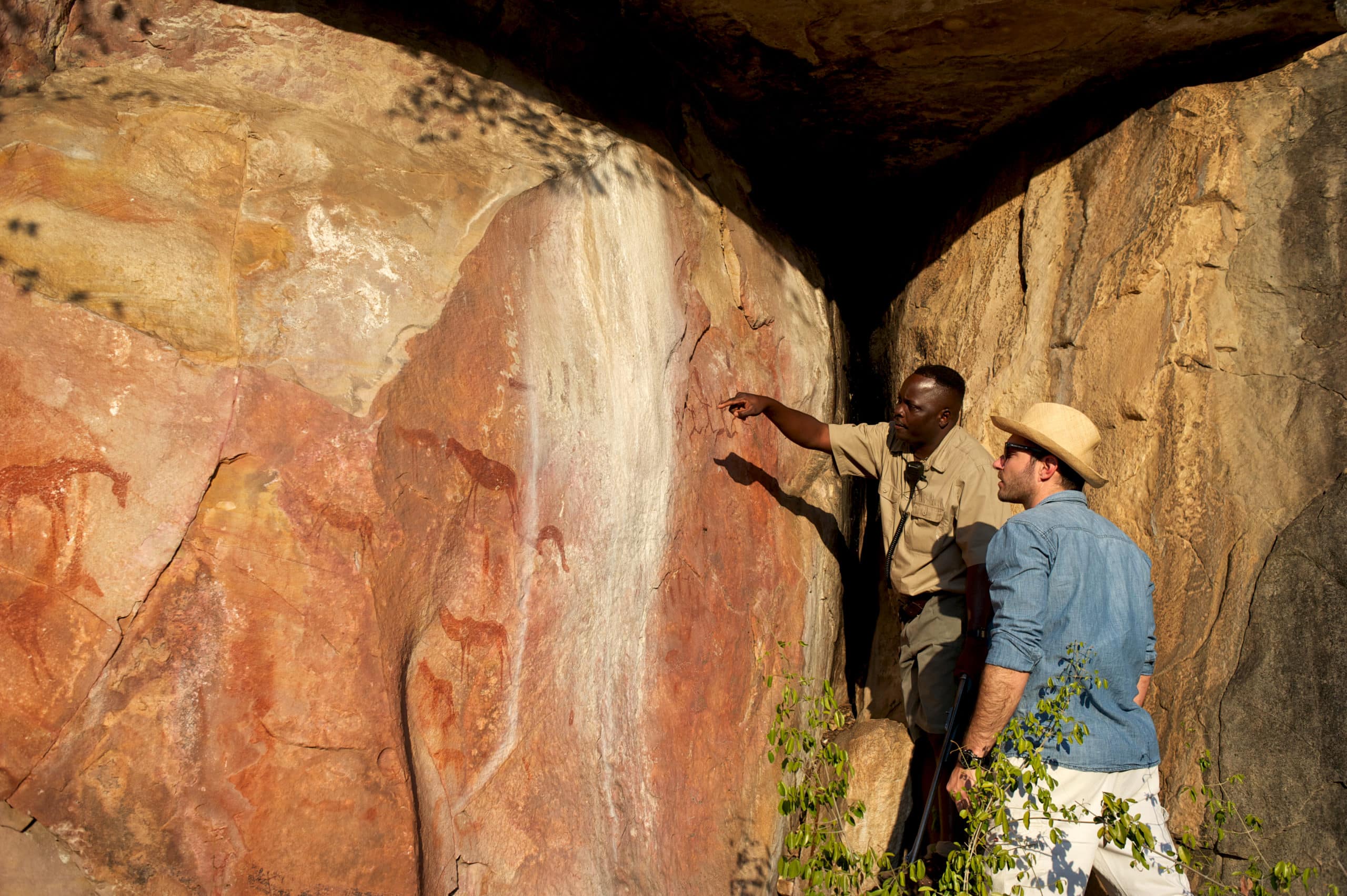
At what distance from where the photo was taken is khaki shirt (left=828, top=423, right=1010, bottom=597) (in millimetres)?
3367

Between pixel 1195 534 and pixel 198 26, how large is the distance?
3.88m

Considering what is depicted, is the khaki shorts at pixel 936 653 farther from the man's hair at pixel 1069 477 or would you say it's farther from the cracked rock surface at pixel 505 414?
the man's hair at pixel 1069 477

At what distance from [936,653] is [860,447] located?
836 mm

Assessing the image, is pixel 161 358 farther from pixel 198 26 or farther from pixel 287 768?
pixel 198 26

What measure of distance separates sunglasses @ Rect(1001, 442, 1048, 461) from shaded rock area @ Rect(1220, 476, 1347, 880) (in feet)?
3.30

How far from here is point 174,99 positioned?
2861mm

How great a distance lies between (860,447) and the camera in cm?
370

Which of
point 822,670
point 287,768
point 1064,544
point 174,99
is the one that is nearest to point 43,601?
point 287,768

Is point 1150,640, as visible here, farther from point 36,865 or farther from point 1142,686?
point 36,865

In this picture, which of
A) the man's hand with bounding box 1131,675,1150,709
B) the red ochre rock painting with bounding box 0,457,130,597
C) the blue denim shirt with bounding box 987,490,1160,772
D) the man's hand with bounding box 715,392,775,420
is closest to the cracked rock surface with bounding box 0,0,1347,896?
the red ochre rock painting with bounding box 0,457,130,597

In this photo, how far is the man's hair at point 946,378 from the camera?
11.5 feet

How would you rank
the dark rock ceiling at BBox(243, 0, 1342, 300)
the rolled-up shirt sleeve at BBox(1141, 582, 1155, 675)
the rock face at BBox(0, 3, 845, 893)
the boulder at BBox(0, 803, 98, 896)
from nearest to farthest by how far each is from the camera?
the boulder at BBox(0, 803, 98, 896) < the rock face at BBox(0, 3, 845, 893) < the rolled-up shirt sleeve at BBox(1141, 582, 1155, 675) < the dark rock ceiling at BBox(243, 0, 1342, 300)

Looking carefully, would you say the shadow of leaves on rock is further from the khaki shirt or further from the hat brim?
the hat brim

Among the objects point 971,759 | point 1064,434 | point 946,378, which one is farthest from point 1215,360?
point 971,759
